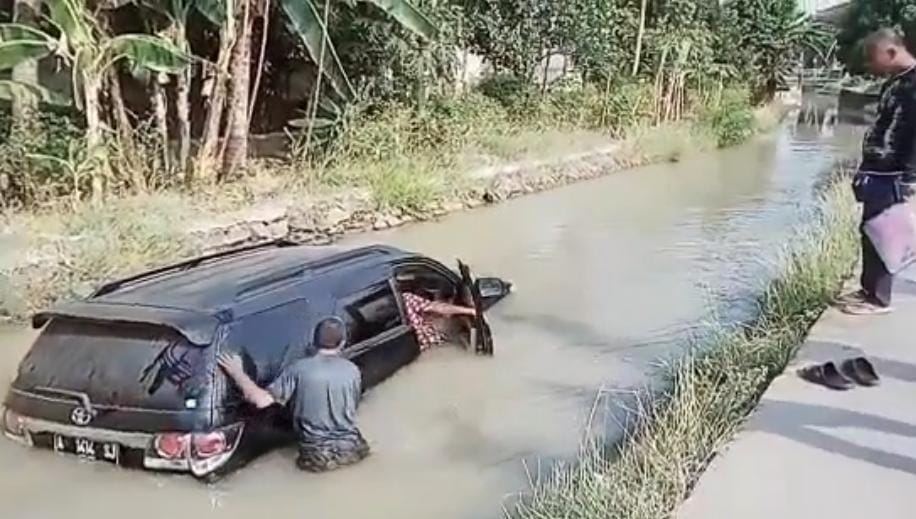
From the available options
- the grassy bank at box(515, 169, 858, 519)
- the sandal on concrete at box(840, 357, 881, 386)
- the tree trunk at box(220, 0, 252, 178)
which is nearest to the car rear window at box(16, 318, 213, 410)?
the grassy bank at box(515, 169, 858, 519)

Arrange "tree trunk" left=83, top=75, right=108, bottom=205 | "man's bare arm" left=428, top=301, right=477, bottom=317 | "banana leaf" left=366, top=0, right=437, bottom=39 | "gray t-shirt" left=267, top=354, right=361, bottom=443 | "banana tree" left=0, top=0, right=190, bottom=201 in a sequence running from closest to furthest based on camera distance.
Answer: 1. "gray t-shirt" left=267, top=354, right=361, bottom=443
2. "man's bare arm" left=428, top=301, right=477, bottom=317
3. "banana tree" left=0, top=0, right=190, bottom=201
4. "tree trunk" left=83, top=75, right=108, bottom=205
5. "banana leaf" left=366, top=0, right=437, bottom=39

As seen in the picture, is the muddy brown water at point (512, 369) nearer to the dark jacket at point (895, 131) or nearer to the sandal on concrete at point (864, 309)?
the sandal on concrete at point (864, 309)

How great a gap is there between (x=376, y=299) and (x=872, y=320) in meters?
3.82

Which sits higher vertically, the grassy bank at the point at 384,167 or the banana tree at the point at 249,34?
the banana tree at the point at 249,34

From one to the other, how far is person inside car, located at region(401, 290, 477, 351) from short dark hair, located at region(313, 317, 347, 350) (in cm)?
136

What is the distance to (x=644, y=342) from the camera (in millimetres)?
10086

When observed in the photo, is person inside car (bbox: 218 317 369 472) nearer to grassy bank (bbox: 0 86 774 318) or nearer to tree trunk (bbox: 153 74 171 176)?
grassy bank (bbox: 0 86 774 318)

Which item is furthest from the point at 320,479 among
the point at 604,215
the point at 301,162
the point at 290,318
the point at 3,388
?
the point at 604,215

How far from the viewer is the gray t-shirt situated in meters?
6.66

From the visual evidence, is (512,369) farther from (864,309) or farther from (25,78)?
(25,78)

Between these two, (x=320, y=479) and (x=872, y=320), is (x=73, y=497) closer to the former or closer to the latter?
(x=320, y=479)

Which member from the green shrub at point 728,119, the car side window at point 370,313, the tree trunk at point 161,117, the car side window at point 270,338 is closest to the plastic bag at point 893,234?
the car side window at point 370,313

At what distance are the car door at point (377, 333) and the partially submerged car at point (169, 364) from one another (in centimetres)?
4

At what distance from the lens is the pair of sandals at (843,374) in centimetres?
672
